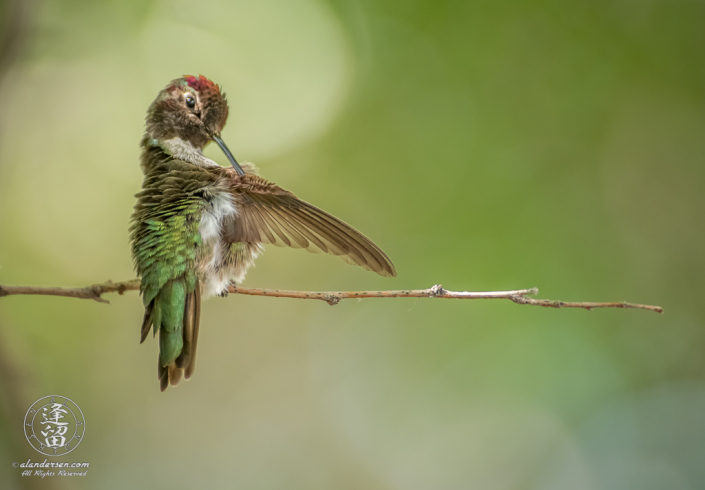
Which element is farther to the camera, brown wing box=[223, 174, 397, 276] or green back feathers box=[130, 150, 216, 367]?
green back feathers box=[130, 150, 216, 367]

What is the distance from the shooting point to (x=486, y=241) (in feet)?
6.70

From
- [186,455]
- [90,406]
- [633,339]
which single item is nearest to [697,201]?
[633,339]

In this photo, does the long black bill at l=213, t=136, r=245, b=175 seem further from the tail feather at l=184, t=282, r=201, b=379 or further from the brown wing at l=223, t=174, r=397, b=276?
the tail feather at l=184, t=282, r=201, b=379

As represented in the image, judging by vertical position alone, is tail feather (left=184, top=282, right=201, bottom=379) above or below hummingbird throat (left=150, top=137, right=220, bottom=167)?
below

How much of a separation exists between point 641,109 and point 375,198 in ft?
4.23

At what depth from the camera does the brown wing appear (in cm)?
95

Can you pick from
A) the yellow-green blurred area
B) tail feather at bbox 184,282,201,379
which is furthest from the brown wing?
the yellow-green blurred area

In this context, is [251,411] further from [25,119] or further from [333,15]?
[333,15]

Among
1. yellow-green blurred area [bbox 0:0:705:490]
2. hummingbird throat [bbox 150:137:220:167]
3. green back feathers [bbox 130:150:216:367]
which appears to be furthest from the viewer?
yellow-green blurred area [bbox 0:0:705:490]

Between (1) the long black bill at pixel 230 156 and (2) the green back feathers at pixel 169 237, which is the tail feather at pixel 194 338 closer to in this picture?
(2) the green back feathers at pixel 169 237

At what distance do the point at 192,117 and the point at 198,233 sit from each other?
0.39 meters

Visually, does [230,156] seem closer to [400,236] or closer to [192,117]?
[192,117]

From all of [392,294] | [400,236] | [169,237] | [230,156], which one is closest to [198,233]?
[169,237]

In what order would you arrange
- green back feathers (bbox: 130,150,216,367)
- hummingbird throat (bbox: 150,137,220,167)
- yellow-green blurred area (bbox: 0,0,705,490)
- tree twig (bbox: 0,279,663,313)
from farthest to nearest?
yellow-green blurred area (bbox: 0,0,705,490), hummingbird throat (bbox: 150,137,220,167), green back feathers (bbox: 130,150,216,367), tree twig (bbox: 0,279,663,313)
